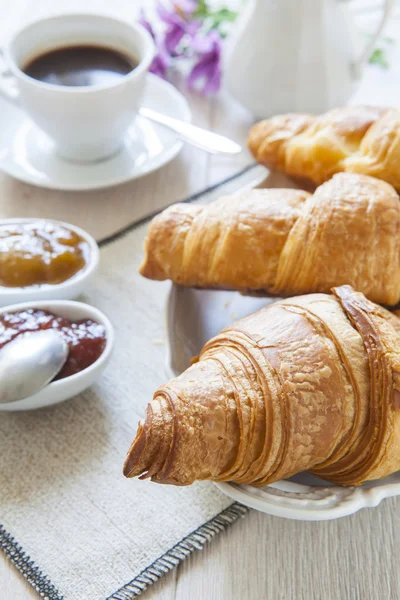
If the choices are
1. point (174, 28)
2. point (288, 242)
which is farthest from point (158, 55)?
point (288, 242)

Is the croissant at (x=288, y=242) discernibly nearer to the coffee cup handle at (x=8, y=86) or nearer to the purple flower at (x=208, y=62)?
the coffee cup handle at (x=8, y=86)

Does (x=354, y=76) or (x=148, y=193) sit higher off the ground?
(x=354, y=76)

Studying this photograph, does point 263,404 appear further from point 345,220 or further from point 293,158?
point 293,158

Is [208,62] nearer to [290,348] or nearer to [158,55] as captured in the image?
[158,55]

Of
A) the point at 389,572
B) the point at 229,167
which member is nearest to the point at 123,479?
the point at 389,572

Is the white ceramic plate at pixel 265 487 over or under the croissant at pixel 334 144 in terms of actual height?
under

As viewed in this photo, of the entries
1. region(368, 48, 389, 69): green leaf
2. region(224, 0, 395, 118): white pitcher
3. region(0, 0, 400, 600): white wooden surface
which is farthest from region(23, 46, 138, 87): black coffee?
region(0, 0, 400, 600): white wooden surface

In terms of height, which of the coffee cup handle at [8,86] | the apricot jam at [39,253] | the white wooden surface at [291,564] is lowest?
the white wooden surface at [291,564]

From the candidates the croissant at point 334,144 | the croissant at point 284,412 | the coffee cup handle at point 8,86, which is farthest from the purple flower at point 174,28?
the croissant at point 284,412
